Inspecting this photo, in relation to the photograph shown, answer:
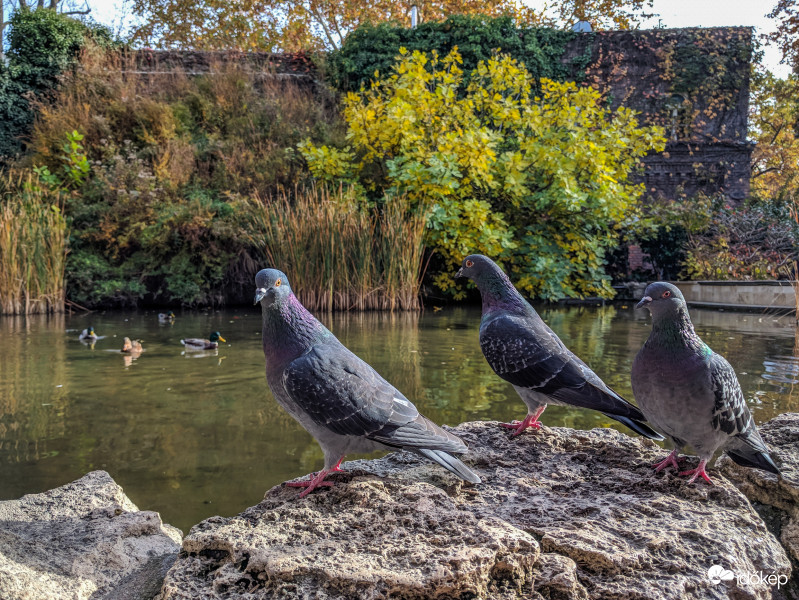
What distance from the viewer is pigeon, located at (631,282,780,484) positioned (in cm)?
197

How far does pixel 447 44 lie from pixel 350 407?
16.4 metres

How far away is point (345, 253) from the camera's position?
32.3 feet

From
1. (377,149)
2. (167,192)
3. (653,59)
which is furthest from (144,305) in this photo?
(653,59)

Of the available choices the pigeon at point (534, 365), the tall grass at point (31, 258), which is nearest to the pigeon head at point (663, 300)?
the pigeon at point (534, 365)

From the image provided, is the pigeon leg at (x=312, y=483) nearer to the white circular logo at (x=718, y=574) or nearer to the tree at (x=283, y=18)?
the white circular logo at (x=718, y=574)

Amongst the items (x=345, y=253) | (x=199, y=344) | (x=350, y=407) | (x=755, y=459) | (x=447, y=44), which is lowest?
(x=199, y=344)

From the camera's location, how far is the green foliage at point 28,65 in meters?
15.6

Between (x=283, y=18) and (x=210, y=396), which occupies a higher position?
(x=283, y=18)

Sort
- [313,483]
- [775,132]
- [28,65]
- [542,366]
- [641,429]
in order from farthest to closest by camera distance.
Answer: [775,132], [28,65], [542,366], [641,429], [313,483]

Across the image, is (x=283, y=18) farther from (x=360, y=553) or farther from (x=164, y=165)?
(x=360, y=553)

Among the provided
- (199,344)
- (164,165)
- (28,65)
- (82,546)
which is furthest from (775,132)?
(82,546)

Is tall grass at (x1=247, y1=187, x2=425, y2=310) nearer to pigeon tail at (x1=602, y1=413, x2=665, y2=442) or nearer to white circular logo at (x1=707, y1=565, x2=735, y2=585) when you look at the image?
pigeon tail at (x1=602, y1=413, x2=665, y2=442)

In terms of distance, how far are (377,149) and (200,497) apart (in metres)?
10.5

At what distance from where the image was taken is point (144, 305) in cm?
1191
